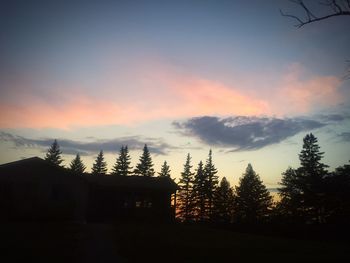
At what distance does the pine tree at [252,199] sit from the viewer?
67.4 m

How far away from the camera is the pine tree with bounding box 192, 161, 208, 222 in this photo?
6756 cm

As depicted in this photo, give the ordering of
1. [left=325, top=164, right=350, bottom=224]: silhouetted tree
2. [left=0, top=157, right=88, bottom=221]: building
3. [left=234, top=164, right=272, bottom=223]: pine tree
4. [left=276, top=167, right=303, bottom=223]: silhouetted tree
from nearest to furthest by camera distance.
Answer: [left=0, top=157, right=88, bottom=221]: building
[left=325, top=164, right=350, bottom=224]: silhouetted tree
[left=276, top=167, right=303, bottom=223]: silhouetted tree
[left=234, top=164, right=272, bottom=223]: pine tree

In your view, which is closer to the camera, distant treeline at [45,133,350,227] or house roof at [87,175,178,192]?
house roof at [87,175,178,192]

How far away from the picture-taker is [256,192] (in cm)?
6994

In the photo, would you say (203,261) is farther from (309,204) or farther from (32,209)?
(309,204)

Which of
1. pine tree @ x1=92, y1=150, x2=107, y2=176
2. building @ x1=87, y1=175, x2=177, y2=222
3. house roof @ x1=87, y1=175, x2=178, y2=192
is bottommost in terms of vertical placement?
building @ x1=87, y1=175, x2=177, y2=222

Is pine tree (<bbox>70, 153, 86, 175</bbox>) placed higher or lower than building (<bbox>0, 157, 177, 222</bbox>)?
higher

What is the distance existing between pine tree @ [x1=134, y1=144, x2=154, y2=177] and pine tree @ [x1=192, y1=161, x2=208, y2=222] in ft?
36.3

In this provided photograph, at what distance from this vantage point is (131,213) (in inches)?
1348

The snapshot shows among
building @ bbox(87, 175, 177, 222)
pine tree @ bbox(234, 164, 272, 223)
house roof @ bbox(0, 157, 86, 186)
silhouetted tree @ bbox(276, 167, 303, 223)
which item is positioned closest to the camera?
house roof @ bbox(0, 157, 86, 186)

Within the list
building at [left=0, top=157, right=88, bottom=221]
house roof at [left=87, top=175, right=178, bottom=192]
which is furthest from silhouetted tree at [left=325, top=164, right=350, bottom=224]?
building at [left=0, top=157, right=88, bottom=221]

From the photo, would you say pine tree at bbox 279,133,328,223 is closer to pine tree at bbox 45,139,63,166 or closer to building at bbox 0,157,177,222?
building at bbox 0,157,177,222

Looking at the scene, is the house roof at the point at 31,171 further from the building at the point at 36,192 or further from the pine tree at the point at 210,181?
the pine tree at the point at 210,181

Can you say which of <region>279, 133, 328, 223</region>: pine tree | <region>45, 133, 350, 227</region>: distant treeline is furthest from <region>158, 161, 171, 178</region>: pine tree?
<region>279, 133, 328, 223</region>: pine tree
